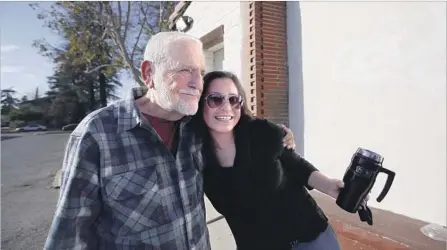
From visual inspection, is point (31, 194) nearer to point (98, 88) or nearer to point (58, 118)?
point (58, 118)

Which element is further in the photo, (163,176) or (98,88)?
(98,88)

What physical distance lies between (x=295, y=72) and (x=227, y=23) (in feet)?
6.67

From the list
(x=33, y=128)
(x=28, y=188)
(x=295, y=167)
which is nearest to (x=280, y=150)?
(x=295, y=167)

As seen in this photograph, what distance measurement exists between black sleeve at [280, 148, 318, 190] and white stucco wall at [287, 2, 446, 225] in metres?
1.85

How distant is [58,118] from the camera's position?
15.3 m

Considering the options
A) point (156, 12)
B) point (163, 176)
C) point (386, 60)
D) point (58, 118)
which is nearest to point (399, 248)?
point (386, 60)

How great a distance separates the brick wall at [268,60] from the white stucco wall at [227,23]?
0.59 metres

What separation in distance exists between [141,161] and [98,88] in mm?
19865

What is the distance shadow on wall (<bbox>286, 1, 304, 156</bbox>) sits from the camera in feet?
13.8

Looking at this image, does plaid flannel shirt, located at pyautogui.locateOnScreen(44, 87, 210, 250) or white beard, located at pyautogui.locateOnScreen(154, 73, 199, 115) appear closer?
plaid flannel shirt, located at pyautogui.locateOnScreen(44, 87, 210, 250)

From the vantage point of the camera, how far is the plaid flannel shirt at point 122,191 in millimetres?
1152

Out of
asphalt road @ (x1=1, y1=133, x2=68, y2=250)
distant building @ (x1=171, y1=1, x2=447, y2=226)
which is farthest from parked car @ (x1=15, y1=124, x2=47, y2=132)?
distant building @ (x1=171, y1=1, x2=447, y2=226)

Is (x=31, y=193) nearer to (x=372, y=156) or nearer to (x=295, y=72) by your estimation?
(x=295, y=72)

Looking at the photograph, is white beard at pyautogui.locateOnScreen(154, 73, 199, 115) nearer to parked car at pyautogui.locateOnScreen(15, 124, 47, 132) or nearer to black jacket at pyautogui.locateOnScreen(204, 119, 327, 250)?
black jacket at pyautogui.locateOnScreen(204, 119, 327, 250)
